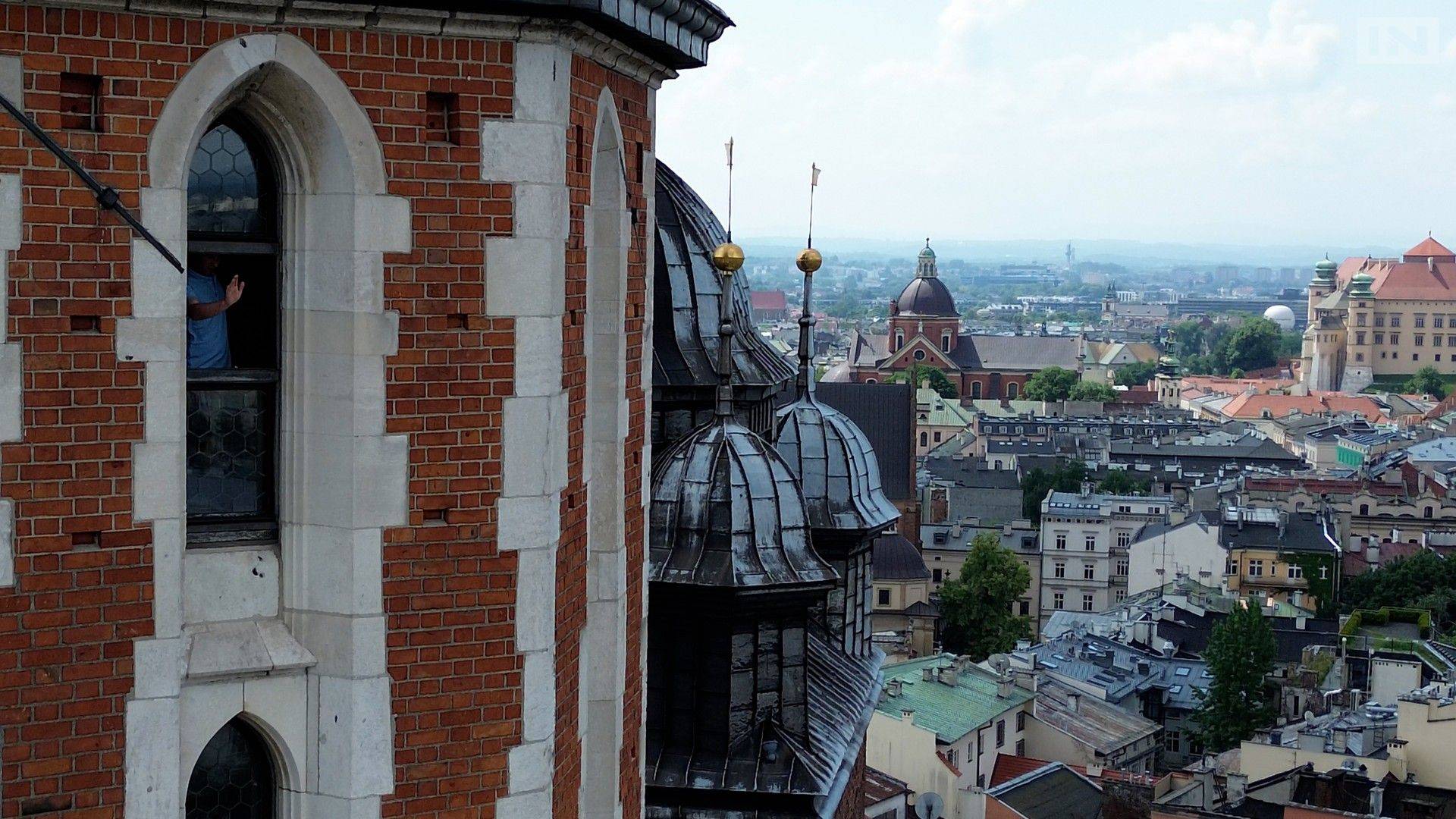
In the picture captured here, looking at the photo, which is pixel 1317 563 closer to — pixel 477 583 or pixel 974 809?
pixel 974 809

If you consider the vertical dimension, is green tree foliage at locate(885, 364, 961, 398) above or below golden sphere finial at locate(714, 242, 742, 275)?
below

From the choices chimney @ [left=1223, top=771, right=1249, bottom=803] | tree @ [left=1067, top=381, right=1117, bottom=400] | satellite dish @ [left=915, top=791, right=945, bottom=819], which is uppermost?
tree @ [left=1067, top=381, right=1117, bottom=400]

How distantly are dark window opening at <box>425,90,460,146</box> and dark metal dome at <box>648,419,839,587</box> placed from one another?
9.84m

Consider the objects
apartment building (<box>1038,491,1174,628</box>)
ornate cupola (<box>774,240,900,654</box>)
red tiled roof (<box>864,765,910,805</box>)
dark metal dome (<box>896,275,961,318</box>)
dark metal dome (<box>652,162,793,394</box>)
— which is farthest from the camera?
dark metal dome (<box>896,275,961,318</box>)

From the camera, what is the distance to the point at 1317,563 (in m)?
93.5

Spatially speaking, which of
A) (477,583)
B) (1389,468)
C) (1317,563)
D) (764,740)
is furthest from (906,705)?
(1389,468)

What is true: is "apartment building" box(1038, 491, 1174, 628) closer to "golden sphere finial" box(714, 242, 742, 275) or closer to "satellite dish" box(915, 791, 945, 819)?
"satellite dish" box(915, 791, 945, 819)

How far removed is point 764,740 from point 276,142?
11074 mm

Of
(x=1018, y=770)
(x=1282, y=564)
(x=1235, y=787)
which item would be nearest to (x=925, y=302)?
(x=1282, y=564)

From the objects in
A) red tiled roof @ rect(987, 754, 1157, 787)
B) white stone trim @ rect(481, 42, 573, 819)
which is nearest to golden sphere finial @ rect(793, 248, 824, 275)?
white stone trim @ rect(481, 42, 573, 819)

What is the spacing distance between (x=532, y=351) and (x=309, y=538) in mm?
1150

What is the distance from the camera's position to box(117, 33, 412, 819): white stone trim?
7777mm

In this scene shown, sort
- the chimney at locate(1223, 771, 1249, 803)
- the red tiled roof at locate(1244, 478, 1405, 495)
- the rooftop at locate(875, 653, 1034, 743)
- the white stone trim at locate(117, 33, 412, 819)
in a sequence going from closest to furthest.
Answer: the white stone trim at locate(117, 33, 412, 819) < the chimney at locate(1223, 771, 1249, 803) < the rooftop at locate(875, 653, 1034, 743) < the red tiled roof at locate(1244, 478, 1405, 495)

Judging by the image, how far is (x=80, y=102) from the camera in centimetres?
740
